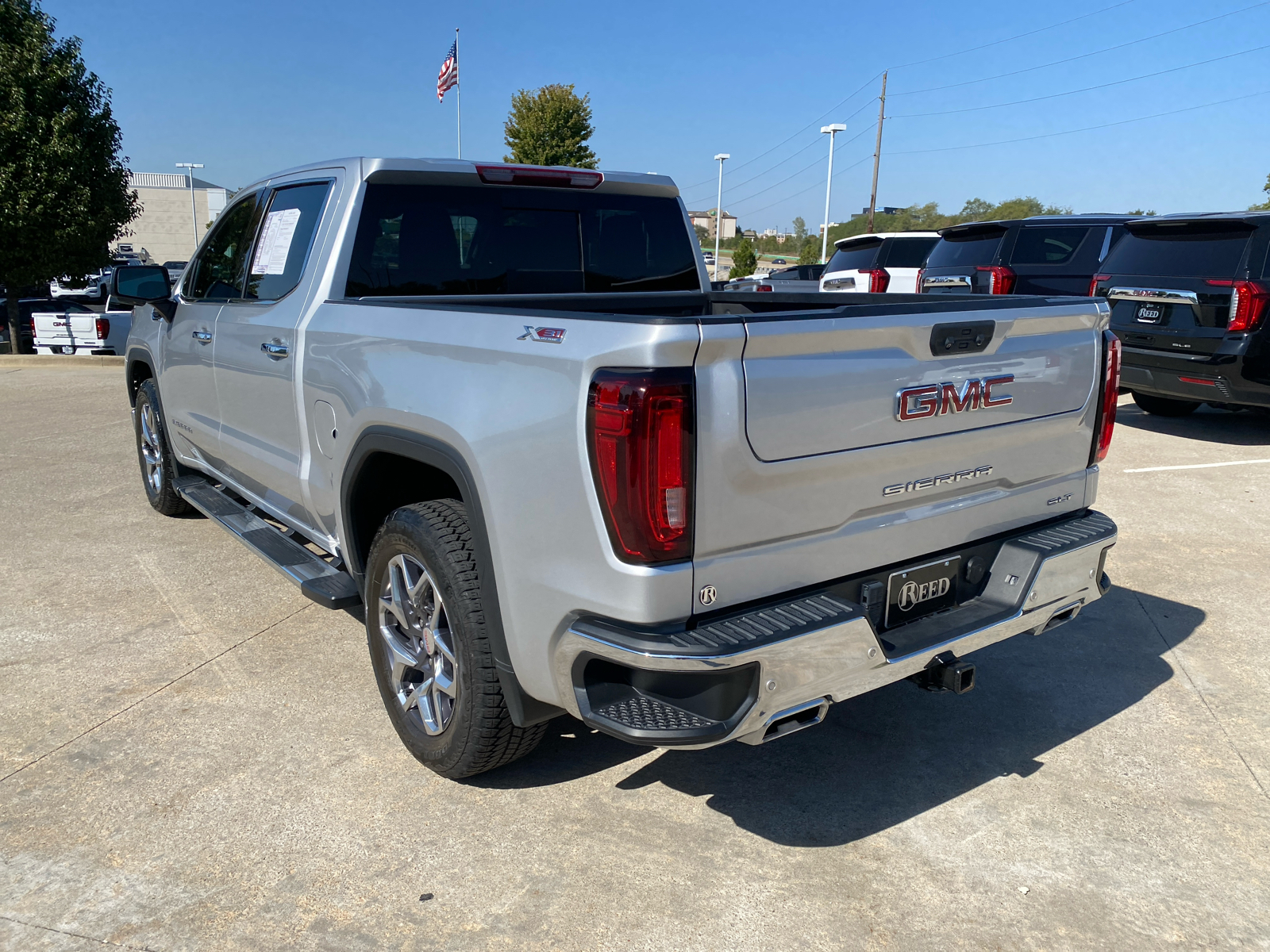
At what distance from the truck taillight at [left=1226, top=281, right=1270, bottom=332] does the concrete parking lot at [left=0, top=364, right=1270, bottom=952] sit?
13.7 feet

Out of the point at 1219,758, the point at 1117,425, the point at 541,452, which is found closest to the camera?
the point at 541,452

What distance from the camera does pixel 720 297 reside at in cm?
430

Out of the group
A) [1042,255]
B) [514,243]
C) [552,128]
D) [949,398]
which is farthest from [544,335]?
[552,128]

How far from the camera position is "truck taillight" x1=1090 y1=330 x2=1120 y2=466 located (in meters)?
3.16

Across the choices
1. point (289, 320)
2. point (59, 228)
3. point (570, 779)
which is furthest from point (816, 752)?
point (59, 228)

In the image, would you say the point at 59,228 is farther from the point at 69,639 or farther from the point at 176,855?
the point at 176,855

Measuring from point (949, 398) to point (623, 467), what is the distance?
3.37 ft

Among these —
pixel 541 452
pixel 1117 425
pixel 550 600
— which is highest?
pixel 541 452

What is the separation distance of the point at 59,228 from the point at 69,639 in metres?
15.2

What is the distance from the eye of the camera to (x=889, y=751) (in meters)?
3.32

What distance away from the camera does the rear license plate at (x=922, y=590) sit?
2736 mm

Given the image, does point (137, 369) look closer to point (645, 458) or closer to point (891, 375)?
point (645, 458)

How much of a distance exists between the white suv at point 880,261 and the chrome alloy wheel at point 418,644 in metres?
11.8

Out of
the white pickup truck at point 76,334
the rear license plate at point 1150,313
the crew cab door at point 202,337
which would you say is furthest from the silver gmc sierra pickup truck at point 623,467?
the white pickup truck at point 76,334
